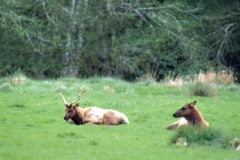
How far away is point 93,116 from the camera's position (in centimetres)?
2005

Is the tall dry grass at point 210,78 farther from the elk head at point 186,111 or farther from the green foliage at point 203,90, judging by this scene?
the elk head at point 186,111

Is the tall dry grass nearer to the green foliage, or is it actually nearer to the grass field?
the grass field

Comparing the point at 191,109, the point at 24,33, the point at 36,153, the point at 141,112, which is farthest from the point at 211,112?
the point at 24,33

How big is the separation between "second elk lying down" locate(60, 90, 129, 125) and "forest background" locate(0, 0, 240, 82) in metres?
18.7

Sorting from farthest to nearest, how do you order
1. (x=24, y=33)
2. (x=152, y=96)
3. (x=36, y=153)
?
(x=24, y=33) → (x=152, y=96) → (x=36, y=153)

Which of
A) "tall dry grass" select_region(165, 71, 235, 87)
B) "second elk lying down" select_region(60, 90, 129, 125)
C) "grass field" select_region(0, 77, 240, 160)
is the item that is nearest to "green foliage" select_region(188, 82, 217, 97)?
"grass field" select_region(0, 77, 240, 160)

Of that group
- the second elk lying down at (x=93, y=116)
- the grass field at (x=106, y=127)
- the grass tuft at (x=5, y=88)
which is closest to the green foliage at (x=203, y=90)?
the grass field at (x=106, y=127)

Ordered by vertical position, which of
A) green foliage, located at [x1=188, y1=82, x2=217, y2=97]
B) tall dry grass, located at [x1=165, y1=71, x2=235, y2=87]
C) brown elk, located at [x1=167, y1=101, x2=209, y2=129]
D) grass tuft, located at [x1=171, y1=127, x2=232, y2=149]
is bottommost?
tall dry grass, located at [x1=165, y1=71, x2=235, y2=87]

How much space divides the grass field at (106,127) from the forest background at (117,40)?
588 centimetres

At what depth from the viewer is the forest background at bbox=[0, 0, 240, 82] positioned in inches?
1569

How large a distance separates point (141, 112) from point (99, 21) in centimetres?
1908

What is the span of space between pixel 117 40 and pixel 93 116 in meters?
22.1

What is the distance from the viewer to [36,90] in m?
28.9

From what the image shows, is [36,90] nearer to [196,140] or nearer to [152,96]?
[152,96]
